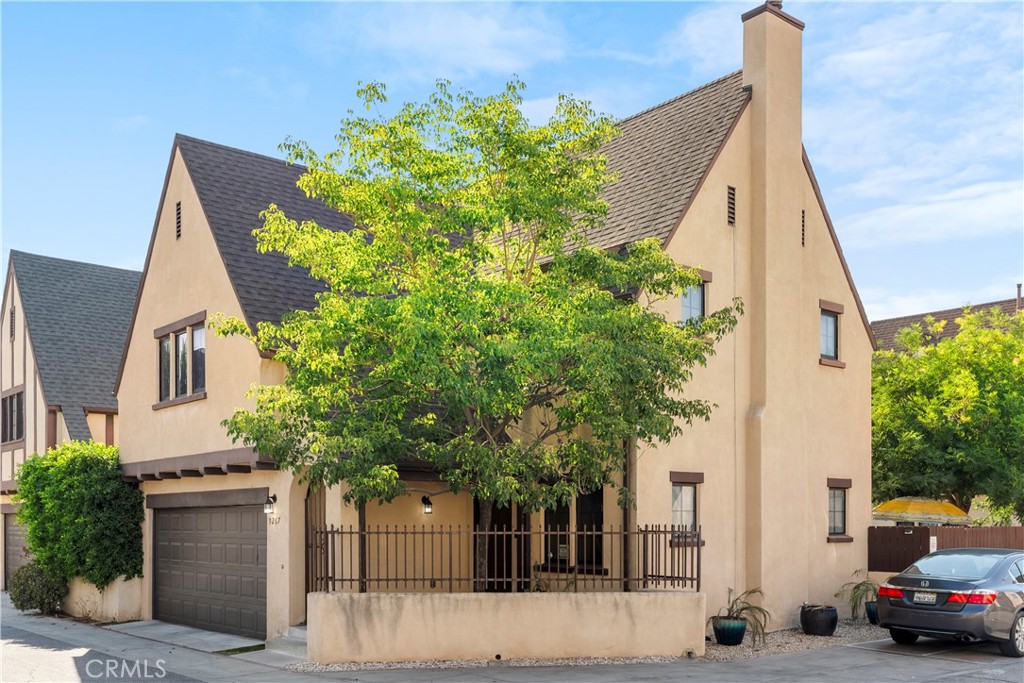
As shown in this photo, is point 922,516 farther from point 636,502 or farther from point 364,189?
point 364,189

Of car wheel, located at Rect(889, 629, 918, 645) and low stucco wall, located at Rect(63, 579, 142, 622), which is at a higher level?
car wheel, located at Rect(889, 629, 918, 645)

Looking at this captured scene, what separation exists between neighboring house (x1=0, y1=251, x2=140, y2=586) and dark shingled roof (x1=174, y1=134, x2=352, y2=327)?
9299mm

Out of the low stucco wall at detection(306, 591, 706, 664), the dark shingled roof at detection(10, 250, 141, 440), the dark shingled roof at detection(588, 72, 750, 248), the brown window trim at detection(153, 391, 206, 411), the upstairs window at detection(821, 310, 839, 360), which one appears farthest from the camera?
the dark shingled roof at detection(10, 250, 141, 440)

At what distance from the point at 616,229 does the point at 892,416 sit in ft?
38.0

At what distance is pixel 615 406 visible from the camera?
14773mm

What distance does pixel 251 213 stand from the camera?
20.1 m

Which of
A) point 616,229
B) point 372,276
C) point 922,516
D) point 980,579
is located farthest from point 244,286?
point 922,516

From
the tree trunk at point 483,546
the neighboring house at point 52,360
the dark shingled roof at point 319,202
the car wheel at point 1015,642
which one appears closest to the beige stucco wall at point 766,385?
the dark shingled roof at point 319,202

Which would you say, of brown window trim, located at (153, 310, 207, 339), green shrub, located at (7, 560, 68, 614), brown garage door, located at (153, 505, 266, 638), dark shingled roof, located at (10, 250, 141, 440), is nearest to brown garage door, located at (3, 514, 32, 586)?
dark shingled roof, located at (10, 250, 141, 440)

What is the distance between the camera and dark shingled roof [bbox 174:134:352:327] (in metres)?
18.3

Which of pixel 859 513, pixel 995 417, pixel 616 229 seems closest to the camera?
pixel 616 229

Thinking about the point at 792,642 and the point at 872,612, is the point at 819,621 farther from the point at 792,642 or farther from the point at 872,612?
the point at 872,612

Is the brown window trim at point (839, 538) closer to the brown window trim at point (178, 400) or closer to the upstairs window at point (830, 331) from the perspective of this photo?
the upstairs window at point (830, 331)

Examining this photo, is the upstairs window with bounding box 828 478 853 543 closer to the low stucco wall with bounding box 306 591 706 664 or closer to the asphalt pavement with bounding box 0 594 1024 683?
the asphalt pavement with bounding box 0 594 1024 683
